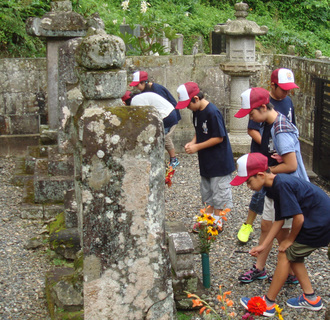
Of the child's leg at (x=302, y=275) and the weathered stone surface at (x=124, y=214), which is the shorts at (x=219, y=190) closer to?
the child's leg at (x=302, y=275)

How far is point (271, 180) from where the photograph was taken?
3.98 meters

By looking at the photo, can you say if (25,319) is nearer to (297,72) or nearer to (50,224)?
(50,224)

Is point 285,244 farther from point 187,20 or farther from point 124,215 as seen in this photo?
point 187,20

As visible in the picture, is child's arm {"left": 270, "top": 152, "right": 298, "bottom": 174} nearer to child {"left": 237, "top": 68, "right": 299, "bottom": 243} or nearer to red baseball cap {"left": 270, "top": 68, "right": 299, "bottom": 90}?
child {"left": 237, "top": 68, "right": 299, "bottom": 243}

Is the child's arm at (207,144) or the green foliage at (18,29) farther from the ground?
the green foliage at (18,29)

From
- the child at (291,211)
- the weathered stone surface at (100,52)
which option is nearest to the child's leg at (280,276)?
the child at (291,211)

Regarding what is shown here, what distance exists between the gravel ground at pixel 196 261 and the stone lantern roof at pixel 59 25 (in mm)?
2267

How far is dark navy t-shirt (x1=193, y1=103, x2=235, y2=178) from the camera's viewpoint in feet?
18.2

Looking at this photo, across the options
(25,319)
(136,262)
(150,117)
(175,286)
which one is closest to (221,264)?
(175,286)

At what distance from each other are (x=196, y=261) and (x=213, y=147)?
3.90 ft

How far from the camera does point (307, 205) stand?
402cm

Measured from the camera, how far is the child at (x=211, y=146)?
5512 millimetres

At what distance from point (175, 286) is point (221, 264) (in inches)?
38.0

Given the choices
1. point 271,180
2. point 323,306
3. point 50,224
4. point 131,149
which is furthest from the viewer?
point 50,224
